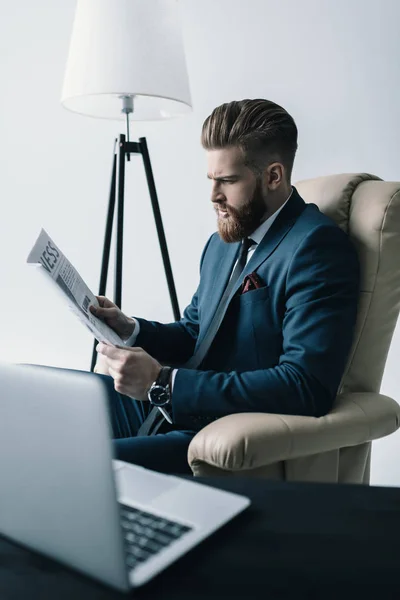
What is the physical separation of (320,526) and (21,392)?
372 mm

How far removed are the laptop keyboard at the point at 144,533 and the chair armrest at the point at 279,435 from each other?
0.51 meters

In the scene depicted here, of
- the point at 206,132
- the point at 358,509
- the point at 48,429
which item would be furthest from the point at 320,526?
the point at 206,132

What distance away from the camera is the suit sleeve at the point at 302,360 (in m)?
1.45

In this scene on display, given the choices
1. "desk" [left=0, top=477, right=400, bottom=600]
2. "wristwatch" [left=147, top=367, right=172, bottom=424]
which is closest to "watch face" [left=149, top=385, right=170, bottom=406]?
"wristwatch" [left=147, top=367, right=172, bottom=424]

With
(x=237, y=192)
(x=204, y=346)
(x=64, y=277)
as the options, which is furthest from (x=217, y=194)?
(x=64, y=277)

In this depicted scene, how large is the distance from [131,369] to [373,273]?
24.0 inches

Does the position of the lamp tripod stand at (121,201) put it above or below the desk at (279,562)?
above

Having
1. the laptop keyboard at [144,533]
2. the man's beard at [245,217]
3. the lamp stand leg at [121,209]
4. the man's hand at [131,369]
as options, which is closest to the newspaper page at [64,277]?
the man's hand at [131,369]

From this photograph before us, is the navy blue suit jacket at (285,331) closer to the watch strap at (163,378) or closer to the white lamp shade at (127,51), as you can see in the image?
the watch strap at (163,378)

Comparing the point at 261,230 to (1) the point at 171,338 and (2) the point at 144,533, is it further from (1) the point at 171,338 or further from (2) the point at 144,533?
(2) the point at 144,533

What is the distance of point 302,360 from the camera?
1453 mm

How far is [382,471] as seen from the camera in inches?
100

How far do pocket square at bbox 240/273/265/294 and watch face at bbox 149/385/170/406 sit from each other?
12.3 inches

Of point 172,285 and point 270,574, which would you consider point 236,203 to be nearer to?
point 172,285
